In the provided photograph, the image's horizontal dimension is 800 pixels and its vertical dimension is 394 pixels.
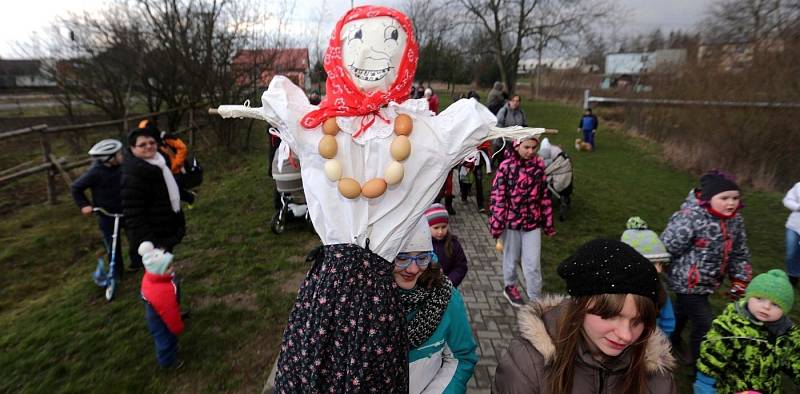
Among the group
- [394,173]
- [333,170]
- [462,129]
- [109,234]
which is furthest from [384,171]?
[109,234]

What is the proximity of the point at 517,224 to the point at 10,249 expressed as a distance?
7.26 meters

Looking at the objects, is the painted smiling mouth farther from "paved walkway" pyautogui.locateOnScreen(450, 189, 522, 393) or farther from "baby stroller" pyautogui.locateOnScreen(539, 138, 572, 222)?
"baby stroller" pyautogui.locateOnScreen(539, 138, 572, 222)

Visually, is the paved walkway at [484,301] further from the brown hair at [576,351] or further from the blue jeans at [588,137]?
the blue jeans at [588,137]

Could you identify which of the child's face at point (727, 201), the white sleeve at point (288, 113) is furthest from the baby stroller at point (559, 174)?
the white sleeve at point (288, 113)

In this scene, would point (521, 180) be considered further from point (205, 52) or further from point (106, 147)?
point (205, 52)

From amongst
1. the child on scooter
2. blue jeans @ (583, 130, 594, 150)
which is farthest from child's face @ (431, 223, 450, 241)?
blue jeans @ (583, 130, 594, 150)

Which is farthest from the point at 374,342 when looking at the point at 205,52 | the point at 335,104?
the point at 205,52

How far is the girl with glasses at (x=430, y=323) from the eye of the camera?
176 cm

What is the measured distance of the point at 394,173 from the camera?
1.53m

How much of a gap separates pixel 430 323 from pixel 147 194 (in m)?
3.03

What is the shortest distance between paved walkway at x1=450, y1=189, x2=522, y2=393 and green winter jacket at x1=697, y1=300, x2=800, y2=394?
1.47m

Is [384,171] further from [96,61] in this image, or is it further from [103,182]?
[96,61]

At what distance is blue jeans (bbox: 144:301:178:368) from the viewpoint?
3.24m

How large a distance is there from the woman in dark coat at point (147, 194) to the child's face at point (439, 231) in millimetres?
2421
